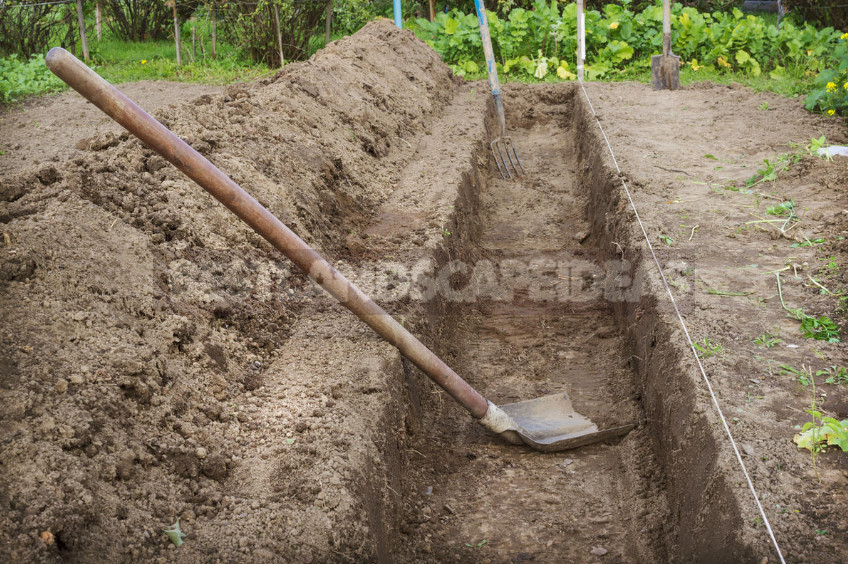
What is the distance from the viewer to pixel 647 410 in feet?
11.8

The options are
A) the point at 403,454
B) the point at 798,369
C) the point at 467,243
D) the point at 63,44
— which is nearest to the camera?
the point at 798,369

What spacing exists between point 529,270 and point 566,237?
82 cm

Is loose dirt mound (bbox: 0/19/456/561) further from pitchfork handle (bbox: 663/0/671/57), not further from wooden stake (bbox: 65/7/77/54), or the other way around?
wooden stake (bbox: 65/7/77/54)

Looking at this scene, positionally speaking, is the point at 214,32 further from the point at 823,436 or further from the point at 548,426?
the point at 823,436

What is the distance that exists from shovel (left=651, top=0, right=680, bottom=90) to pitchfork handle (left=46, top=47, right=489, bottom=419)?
24.0 ft

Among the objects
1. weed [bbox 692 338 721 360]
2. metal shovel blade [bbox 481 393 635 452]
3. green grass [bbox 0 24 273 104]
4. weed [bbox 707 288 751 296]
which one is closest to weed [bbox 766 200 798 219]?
weed [bbox 707 288 751 296]

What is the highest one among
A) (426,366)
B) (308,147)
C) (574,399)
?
(308,147)

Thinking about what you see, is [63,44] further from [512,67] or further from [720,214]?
[720,214]

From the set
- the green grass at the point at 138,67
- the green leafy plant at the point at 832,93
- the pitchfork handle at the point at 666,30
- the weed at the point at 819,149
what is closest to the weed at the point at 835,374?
the weed at the point at 819,149

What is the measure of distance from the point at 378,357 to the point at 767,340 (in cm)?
186

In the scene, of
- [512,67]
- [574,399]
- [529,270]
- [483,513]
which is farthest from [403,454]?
[512,67]

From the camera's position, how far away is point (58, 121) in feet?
24.6

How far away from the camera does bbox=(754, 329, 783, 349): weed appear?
10.6 ft

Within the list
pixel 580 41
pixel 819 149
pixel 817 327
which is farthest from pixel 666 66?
pixel 817 327
